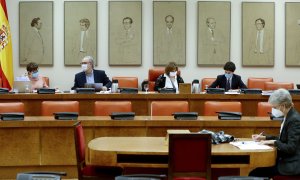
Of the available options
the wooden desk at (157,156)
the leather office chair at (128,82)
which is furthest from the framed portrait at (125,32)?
the wooden desk at (157,156)

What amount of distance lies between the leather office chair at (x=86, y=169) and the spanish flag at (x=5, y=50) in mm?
6149

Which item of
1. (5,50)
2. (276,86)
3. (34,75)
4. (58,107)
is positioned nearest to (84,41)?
(5,50)

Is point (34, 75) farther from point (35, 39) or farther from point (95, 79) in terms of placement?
point (35, 39)

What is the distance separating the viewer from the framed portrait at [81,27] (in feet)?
39.4

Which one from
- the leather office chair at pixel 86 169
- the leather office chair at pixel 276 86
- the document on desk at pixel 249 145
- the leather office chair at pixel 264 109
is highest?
the leather office chair at pixel 276 86

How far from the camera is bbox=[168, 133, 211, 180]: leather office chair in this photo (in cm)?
461

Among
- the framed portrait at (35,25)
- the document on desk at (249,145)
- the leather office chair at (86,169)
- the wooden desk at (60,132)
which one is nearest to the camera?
the document on desk at (249,145)

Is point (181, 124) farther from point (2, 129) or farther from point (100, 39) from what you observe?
point (100, 39)

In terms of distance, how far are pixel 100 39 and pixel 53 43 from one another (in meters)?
1.05

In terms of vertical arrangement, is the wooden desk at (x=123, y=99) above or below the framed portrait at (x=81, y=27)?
below

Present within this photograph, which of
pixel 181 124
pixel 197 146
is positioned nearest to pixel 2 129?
pixel 181 124

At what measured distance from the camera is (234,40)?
1217 cm

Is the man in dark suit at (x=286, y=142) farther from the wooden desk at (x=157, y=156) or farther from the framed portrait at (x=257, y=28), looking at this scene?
the framed portrait at (x=257, y=28)

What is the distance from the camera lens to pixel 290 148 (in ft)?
16.0
